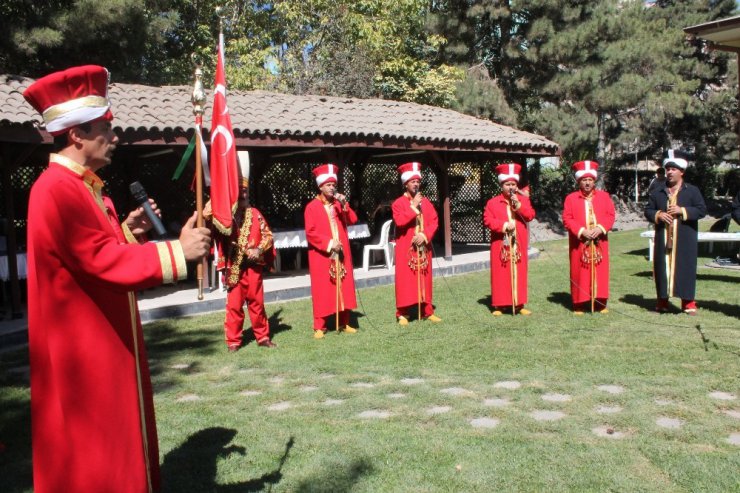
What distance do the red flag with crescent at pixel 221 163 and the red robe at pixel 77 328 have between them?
0.69 meters

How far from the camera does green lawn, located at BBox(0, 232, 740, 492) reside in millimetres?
3863

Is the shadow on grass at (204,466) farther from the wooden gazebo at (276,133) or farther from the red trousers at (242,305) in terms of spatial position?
the wooden gazebo at (276,133)

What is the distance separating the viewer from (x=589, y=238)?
8.47m

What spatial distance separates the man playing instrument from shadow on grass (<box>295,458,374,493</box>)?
18.8 feet

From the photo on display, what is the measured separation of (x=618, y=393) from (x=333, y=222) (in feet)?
13.2

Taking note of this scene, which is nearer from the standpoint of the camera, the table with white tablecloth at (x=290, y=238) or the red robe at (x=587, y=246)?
the red robe at (x=587, y=246)

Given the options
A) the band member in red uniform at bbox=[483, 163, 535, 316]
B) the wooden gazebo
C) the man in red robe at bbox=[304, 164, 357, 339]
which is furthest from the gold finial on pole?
the wooden gazebo

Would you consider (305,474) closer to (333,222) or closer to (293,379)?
(293,379)

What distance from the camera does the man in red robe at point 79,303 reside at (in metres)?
2.43

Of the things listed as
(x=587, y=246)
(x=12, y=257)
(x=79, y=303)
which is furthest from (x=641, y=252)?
(x=79, y=303)

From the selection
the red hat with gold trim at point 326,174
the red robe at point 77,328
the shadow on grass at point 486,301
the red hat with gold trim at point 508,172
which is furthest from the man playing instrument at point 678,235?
the red robe at point 77,328

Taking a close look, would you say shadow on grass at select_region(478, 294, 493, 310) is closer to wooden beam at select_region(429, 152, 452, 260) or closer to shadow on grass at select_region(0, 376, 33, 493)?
wooden beam at select_region(429, 152, 452, 260)

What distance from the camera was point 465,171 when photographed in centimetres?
2030

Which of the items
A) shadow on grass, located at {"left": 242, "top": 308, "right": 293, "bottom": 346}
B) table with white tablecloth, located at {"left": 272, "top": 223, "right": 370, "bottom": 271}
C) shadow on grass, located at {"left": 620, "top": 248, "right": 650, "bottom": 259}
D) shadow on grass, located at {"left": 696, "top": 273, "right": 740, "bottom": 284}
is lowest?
shadow on grass, located at {"left": 696, "top": 273, "right": 740, "bottom": 284}
